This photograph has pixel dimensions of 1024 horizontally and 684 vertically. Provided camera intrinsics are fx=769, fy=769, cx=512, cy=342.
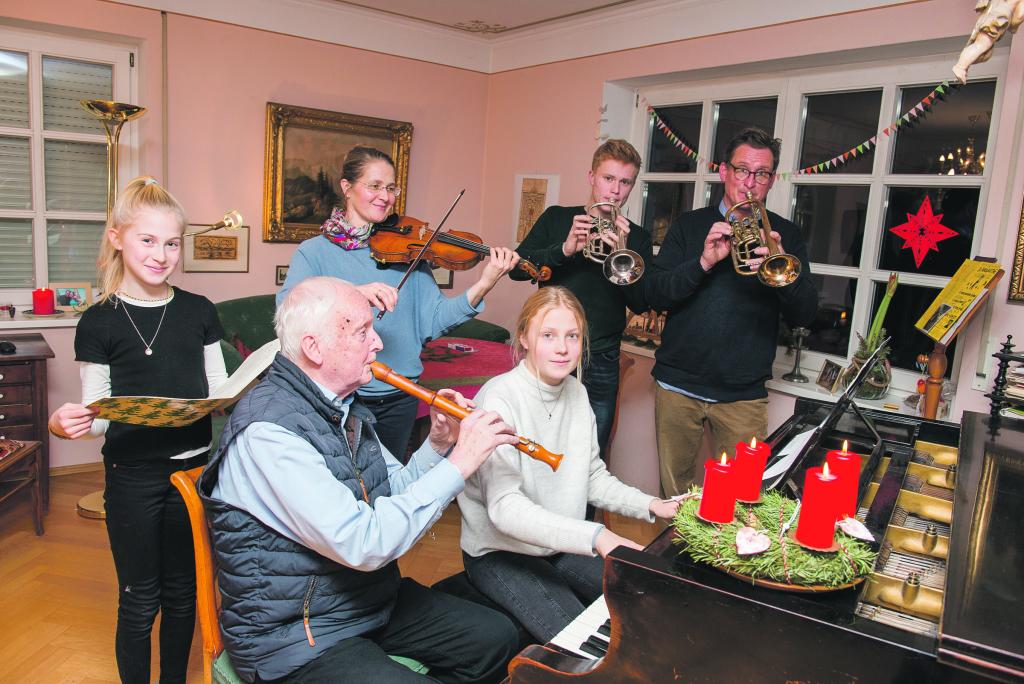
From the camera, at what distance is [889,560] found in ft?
4.32

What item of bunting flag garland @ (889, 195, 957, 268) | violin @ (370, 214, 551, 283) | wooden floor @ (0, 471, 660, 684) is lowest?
wooden floor @ (0, 471, 660, 684)

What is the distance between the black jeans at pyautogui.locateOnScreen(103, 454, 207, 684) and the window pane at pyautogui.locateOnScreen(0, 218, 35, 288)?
2679 mm

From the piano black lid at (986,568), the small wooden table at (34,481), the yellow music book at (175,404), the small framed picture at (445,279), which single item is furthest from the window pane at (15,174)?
the piano black lid at (986,568)

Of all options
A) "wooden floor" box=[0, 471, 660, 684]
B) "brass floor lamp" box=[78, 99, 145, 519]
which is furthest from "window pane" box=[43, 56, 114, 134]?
"wooden floor" box=[0, 471, 660, 684]

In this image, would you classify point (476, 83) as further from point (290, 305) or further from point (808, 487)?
point (808, 487)

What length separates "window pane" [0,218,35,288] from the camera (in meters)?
3.98

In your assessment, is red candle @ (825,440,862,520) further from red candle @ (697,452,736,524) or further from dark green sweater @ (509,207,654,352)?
dark green sweater @ (509,207,654,352)

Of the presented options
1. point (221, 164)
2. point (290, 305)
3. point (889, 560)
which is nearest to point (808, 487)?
point (889, 560)

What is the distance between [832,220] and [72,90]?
3.89 m

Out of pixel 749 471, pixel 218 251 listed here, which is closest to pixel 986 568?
pixel 749 471

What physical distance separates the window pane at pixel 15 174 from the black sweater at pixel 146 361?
2585mm

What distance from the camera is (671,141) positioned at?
14.0 feet

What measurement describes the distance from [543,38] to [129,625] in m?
3.94

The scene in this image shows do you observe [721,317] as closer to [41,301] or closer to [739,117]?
[739,117]
